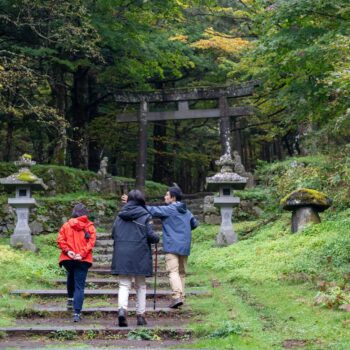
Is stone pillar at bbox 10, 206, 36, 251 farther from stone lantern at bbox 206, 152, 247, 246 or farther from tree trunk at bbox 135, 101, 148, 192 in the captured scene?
tree trunk at bbox 135, 101, 148, 192

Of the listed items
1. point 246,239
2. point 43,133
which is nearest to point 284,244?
point 246,239

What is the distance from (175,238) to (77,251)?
146 centimetres

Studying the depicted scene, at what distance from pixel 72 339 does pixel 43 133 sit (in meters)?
23.1

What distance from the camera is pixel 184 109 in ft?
70.5

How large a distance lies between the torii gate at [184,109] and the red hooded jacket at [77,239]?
12.4m

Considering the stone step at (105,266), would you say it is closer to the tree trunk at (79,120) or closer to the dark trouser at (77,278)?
the dark trouser at (77,278)

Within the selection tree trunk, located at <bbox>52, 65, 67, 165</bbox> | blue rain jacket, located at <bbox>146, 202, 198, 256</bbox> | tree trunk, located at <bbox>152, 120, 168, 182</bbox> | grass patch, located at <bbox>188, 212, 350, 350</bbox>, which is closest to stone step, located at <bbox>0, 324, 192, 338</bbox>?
grass patch, located at <bbox>188, 212, 350, 350</bbox>

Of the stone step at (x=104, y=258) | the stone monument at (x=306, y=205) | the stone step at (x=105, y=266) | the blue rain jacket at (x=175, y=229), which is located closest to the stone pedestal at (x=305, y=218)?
the stone monument at (x=306, y=205)

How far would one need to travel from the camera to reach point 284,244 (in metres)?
12.0

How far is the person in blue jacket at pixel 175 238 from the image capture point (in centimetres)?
849

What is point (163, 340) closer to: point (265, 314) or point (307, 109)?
point (265, 314)

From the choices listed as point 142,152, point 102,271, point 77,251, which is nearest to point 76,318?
point 77,251

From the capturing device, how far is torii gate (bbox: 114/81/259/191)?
2073 cm

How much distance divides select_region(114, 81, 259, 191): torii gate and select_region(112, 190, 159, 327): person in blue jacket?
1279cm
